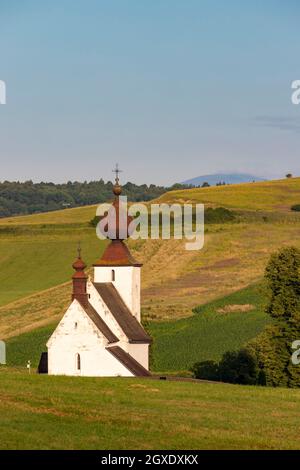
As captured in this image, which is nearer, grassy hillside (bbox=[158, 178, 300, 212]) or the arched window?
the arched window

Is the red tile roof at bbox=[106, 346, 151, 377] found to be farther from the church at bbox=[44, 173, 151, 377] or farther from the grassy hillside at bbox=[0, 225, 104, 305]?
the grassy hillside at bbox=[0, 225, 104, 305]

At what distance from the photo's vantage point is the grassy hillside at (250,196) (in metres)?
127

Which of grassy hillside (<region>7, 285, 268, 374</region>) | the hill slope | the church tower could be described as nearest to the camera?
the church tower

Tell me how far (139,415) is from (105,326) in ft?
74.9

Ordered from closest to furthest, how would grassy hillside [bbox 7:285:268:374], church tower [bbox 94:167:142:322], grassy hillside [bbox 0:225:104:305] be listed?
church tower [bbox 94:167:142:322] → grassy hillside [bbox 7:285:268:374] → grassy hillside [bbox 0:225:104:305]

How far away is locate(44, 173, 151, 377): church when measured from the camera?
5216cm

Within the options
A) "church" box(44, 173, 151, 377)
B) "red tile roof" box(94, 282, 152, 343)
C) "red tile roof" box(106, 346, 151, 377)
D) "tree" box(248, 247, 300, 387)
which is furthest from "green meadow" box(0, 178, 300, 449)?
"red tile roof" box(106, 346, 151, 377)

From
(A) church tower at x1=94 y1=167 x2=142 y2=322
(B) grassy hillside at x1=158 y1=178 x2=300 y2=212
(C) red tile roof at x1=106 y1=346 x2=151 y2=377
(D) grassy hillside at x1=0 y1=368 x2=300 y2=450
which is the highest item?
(B) grassy hillside at x1=158 y1=178 x2=300 y2=212

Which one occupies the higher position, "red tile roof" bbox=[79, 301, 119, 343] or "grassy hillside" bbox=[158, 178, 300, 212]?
"grassy hillside" bbox=[158, 178, 300, 212]

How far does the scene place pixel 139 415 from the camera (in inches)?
1220

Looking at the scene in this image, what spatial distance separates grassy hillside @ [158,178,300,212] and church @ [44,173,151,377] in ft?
217

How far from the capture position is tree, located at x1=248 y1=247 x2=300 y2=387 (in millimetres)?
54406

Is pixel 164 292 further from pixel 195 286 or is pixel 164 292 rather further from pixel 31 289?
pixel 31 289

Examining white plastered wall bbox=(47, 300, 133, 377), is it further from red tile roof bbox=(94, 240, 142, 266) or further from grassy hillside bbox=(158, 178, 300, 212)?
→ grassy hillside bbox=(158, 178, 300, 212)
